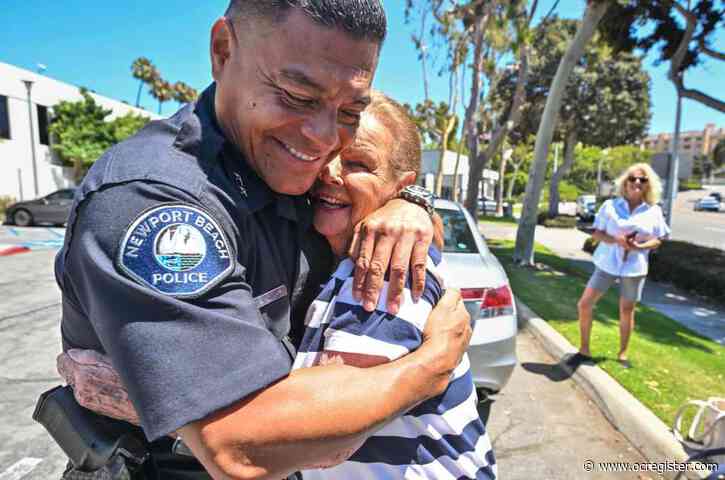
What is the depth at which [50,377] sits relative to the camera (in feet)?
14.0

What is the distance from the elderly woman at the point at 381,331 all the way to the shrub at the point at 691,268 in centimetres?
926

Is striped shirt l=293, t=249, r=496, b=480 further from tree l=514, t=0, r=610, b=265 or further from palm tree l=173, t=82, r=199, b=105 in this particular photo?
palm tree l=173, t=82, r=199, b=105

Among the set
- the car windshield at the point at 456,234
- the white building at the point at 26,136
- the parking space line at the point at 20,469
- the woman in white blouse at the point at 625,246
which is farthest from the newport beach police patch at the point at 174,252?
the white building at the point at 26,136

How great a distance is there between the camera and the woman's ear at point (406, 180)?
1.52 meters

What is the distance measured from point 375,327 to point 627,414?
3.40 meters

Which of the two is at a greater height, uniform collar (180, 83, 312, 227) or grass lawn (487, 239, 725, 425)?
uniform collar (180, 83, 312, 227)

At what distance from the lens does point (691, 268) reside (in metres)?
9.33

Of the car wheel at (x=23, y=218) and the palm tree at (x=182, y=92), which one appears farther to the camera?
the palm tree at (x=182, y=92)

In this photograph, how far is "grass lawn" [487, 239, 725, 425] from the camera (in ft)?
13.2

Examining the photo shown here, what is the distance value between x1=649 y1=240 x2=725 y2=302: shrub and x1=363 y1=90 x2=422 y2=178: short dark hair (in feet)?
30.4

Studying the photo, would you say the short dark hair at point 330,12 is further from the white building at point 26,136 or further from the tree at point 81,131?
the tree at point 81,131

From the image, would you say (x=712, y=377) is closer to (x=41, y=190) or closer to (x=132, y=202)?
(x=132, y=202)

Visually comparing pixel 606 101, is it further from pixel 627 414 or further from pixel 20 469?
pixel 20 469

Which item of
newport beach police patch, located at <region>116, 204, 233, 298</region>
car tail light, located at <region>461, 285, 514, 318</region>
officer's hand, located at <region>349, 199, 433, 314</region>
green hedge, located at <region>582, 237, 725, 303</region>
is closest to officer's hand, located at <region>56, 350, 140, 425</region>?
newport beach police patch, located at <region>116, 204, 233, 298</region>
